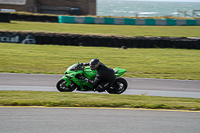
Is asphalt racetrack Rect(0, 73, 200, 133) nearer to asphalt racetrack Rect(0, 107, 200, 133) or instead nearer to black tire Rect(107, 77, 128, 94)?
asphalt racetrack Rect(0, 107, 200, 133)

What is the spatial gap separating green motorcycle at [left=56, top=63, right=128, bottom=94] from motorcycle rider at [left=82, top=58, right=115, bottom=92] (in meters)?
0.18

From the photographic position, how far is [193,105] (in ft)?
24.8

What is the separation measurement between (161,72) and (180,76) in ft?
3.34

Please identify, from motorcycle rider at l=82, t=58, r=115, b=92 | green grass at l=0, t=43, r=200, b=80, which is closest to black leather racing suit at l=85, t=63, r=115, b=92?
motorcycle rider at l=82, t=58, r=115, b=92

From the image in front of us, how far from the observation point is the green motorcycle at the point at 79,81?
9.35 m

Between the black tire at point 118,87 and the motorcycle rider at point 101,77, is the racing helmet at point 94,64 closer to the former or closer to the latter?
the motorcycle rider at point 101,77

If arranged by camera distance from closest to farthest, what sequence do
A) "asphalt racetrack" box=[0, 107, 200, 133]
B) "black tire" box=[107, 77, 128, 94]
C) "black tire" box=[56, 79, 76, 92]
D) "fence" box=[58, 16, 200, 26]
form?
"asphalt racetrack" box=[0, 107, 200, 133] < "black tire" box=[56, 79, 76, 92] < "black tire" box=[107, 77, 128, 94] < "fence" box=[58, 16, 200, 26]

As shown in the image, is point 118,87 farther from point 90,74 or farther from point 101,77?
point 90,74

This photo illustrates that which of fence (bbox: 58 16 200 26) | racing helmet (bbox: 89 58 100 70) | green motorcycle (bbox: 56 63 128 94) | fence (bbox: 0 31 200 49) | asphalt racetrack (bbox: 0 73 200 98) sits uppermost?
fence (bbox: 58 16 200 26)

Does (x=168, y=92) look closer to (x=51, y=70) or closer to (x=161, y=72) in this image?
(x=161, y=72)

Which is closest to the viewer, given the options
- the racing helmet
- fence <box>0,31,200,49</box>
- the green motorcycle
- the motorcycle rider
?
the racing helmet

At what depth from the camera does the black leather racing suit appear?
30.3 ft

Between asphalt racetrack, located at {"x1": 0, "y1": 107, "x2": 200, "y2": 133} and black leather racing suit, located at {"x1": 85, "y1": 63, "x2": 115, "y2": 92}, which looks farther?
black leather racing suit, located at {"x1": 85, "y1": 63, "x2": 115, "y2": 92}

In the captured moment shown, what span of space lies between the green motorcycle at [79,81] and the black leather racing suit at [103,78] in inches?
9.3
